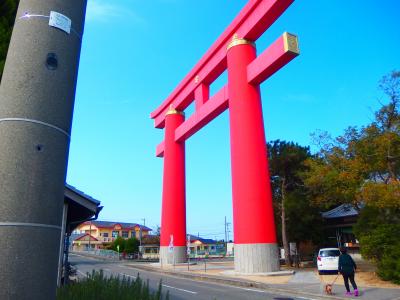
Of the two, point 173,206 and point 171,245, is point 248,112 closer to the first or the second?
point 173,206

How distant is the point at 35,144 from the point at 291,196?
2937cm

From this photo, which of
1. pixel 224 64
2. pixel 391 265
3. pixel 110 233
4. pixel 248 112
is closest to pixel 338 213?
pixel 248 112

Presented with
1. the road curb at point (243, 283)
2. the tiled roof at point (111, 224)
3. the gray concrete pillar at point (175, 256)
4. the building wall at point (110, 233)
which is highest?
the tiled roof at point (111, 224)

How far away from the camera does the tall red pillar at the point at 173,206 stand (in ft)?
106

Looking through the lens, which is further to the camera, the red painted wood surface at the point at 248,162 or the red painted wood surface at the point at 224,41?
the red painted wood surface at the point at 224,41

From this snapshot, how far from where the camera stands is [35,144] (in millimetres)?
2301

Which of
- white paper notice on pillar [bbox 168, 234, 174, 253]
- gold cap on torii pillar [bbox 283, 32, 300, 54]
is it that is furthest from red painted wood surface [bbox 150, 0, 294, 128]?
white paper notice on pillar [bbox 168, 234, 174, 253]

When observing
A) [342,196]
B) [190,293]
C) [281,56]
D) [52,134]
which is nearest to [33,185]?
[52,134]

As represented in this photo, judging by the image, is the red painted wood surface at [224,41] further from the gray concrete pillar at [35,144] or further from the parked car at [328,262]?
the gray concrete pillar at [35,144]

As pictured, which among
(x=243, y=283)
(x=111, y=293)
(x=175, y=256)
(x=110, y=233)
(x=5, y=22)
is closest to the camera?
(x=111, y=293)

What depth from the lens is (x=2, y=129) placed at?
2330mm

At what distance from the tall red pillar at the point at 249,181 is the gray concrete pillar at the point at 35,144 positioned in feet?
61.4

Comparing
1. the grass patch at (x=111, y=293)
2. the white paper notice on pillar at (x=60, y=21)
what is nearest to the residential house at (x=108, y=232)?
the grass patch at (x=111, y=293)

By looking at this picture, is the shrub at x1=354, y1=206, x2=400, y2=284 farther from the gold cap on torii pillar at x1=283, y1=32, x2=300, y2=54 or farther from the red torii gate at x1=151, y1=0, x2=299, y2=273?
the gold cap on torii pillar at x1=283, y1=32, x2=300, y2=54
